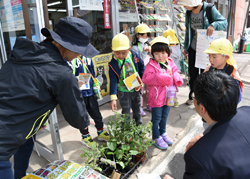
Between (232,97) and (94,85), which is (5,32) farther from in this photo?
(232,97)

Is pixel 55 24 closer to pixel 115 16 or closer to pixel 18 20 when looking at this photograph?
pixel 18 20

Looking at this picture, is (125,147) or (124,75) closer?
(125,147)

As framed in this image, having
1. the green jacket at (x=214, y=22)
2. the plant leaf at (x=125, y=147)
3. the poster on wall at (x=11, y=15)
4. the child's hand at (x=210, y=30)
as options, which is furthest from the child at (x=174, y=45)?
the poster on wall at (x=11, y=15)

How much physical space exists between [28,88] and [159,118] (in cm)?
171

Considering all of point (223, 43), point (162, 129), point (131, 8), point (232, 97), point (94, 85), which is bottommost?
point (162, 129)

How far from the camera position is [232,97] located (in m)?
1.02

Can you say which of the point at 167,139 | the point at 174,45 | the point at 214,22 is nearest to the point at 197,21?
the point at 214,22

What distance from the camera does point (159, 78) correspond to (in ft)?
7.32

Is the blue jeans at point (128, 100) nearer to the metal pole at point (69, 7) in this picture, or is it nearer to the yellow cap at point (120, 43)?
the yellow cap at point (120, 43)

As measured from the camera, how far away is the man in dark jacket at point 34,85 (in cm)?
112

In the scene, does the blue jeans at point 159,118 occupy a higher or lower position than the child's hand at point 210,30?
lower

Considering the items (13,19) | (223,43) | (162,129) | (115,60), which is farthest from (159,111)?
(13,19)

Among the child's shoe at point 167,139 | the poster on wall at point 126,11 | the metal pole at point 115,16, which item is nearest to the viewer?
the child's shoe at point 167,139

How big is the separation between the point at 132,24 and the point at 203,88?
4.01m
